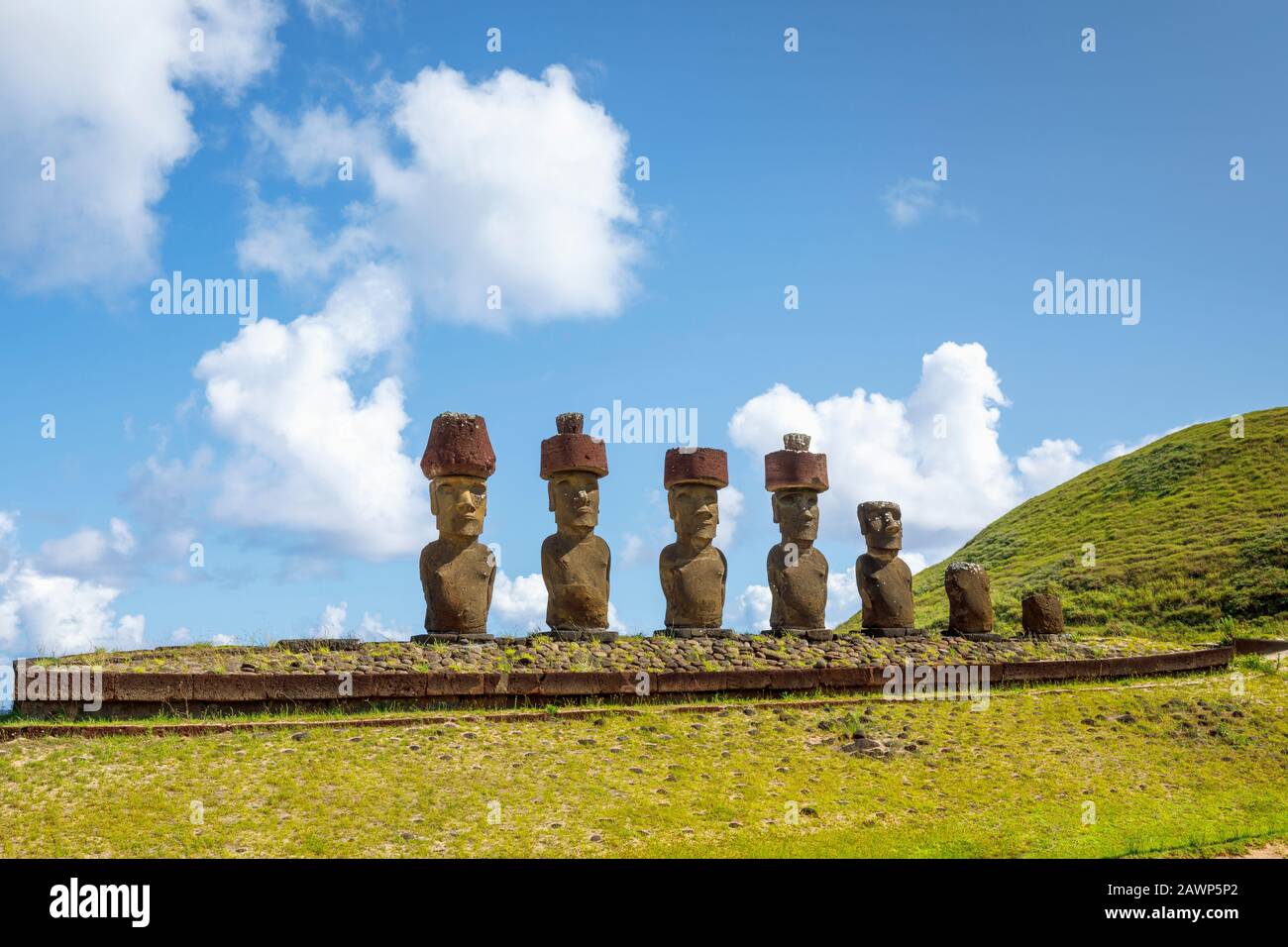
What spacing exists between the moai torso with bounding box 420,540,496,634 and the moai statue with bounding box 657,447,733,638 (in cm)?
315

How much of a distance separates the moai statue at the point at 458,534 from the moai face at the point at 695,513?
3358 mm

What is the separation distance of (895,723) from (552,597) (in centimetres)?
535

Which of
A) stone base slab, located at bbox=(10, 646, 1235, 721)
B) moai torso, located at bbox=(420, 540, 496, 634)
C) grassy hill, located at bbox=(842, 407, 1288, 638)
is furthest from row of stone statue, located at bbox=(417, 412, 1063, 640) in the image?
grassy hill, located at bbox=(842, 407, 1288, 638)

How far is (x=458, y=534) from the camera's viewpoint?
1616 cm

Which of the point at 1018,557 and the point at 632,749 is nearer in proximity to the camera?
the point at 632,749

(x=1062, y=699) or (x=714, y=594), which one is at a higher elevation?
(x=714, y=594)

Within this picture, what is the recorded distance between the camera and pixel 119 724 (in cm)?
Result: 1216

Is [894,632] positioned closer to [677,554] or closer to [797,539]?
[797,539]

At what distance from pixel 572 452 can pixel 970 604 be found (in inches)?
314

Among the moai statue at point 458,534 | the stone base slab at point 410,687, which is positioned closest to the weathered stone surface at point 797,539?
the stone base slab at point 410,687

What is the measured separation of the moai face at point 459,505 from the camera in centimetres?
1608

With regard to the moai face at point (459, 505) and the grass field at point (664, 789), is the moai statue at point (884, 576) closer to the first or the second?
the grass field at point (664, 789)
